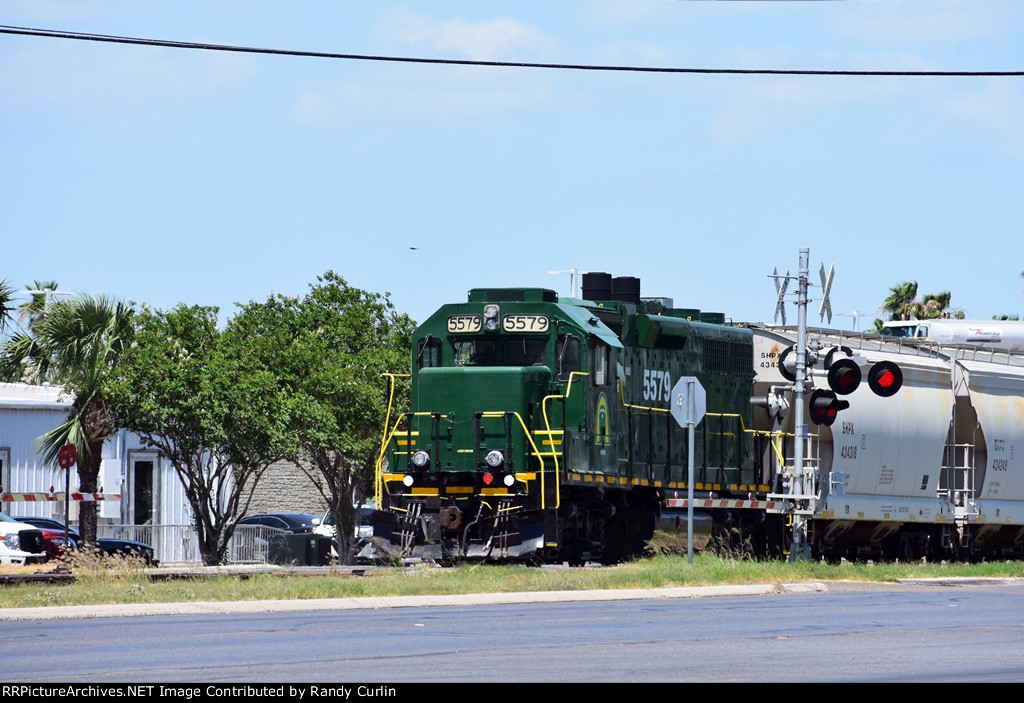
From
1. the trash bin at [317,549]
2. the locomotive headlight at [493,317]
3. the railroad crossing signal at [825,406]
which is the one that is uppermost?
the locomotive headlight at [493,317]

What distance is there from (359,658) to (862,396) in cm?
1931

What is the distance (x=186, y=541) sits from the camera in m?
43.4

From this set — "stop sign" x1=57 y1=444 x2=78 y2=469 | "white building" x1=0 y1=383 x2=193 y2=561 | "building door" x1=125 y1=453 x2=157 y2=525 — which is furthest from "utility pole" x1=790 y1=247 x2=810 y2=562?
"building door" x1=125 y1=453 x2=157 y2=525

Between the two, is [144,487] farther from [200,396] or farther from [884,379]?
[884,379]

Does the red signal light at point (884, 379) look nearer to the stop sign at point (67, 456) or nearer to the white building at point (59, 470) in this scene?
the stop sign at point (67, 456)

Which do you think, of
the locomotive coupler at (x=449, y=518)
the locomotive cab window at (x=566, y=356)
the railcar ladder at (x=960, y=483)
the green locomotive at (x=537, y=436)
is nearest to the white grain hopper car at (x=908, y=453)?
the railcar ladder at (x=960, y=483)

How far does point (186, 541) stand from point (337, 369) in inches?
488

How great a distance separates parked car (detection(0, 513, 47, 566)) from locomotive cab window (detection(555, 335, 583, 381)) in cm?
1369

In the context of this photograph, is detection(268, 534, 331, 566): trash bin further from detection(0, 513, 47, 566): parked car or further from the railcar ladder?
the railcar ladder

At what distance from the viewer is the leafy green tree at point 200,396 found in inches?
1255

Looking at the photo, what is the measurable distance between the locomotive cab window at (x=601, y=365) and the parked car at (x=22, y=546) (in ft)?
46.1

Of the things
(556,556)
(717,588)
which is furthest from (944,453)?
(717,588)

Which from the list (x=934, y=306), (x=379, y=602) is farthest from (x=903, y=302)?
(x=379, y=602)
